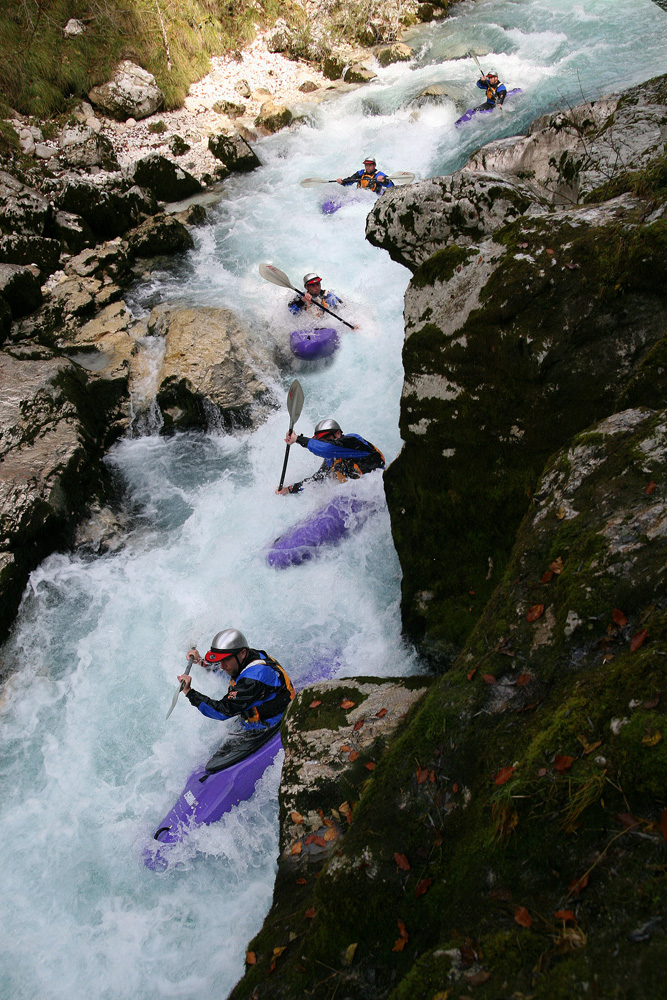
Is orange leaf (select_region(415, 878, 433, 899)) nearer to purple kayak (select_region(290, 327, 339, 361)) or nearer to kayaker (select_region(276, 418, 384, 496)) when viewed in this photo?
kayaker (select_region(276, 418, 384, 496))

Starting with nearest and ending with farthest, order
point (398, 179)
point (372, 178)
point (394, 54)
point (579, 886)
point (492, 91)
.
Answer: point (579, 886)
point (398, 179)
point (372, 178)
point (492, 91)
point (394, 54)

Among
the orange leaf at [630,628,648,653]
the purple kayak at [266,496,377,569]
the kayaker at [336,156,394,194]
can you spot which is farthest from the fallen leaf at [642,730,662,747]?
the kayaker at [336,156,394,194]

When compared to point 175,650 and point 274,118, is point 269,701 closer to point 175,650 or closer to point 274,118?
point 175,650

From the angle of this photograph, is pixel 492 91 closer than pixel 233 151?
Yes

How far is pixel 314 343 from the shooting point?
8.44m

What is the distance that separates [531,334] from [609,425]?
1.23m

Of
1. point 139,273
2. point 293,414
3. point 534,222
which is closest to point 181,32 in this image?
point 139,273

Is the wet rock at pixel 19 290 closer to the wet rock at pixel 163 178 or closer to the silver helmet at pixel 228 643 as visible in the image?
the wet rock at pixel 163 178

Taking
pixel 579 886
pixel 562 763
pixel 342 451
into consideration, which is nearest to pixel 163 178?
pixel 342 451

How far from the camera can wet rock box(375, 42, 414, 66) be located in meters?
16.5

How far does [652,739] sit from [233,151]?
14974 millimetres

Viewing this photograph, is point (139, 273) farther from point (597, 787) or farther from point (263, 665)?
point (597, 787)

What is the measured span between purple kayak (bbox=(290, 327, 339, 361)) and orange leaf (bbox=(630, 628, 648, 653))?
7171mm

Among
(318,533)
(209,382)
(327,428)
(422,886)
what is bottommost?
(318,533)
